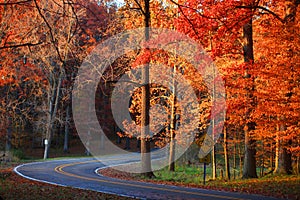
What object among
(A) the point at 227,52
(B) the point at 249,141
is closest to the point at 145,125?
(B) the point at 249,141

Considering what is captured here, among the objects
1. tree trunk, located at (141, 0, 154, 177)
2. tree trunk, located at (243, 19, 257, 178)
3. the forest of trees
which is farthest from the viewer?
tree trunk, located at (141, 0, 154, 177)

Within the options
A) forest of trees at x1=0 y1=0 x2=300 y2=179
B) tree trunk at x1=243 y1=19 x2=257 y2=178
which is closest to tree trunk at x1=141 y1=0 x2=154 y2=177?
forest of trees at x1=0 y1=0 x2=300 y2=179

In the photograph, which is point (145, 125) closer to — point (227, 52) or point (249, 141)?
point (249, 141)

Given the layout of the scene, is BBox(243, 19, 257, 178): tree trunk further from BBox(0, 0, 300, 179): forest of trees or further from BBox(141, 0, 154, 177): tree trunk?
BBox(141, 0, 154, 177): tree trunk

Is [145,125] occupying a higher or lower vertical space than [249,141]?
higher

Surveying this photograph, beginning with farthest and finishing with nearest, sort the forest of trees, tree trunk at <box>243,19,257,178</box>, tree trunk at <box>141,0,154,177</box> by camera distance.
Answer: tree trunk at <box>141,0,154,177</box>, tree trunk at <box>243,19,257,178</box>, the forest of trees

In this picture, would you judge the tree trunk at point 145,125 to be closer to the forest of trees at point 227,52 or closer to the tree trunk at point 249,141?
the forest of trees at point 227,52

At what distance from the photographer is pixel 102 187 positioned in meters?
13.7

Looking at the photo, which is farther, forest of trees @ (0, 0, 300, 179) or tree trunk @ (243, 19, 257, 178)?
tree trunk @ (243, 19, 257, 178)

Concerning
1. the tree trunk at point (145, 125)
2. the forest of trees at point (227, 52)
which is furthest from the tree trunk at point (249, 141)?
the tree trunk at point (145, 125)

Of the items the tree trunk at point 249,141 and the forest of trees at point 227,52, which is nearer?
the forest of trees at point 227,52

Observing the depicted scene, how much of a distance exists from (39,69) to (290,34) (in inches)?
1021

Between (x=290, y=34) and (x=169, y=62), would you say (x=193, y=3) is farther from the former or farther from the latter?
(x=169, y=62)

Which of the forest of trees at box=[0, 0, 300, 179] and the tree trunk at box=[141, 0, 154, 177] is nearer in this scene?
the forest of trees at box=[0, 0, 300, 179]
